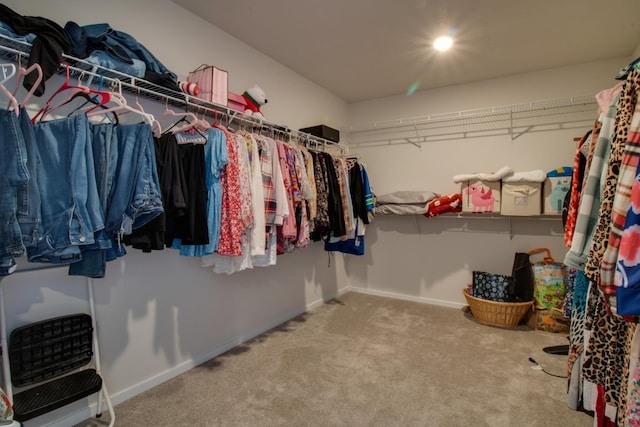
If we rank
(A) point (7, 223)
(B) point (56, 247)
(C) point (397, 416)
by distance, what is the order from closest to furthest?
(A) point (7, 223), (B) point (56, 247), (C) point (397, 416)

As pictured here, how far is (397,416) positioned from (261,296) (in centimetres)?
148

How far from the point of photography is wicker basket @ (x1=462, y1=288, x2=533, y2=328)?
2.95 m

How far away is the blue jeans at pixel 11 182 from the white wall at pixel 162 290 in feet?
1.77

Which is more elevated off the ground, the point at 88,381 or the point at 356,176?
the point at 356,176

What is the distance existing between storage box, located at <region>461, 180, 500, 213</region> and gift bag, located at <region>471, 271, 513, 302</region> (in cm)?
65

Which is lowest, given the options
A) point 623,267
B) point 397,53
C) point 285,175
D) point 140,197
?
point 623,267

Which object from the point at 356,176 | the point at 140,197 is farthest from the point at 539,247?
the point at 140,197

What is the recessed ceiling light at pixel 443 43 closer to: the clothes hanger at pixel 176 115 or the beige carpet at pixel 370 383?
the clothes hanger at pixel 176 115

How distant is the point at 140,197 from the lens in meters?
1.42

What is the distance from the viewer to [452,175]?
3.59 metres

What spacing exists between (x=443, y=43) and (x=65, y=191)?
8.98 ft

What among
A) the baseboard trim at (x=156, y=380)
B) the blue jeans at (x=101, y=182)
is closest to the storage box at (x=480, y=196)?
the baseboard trim at (x=156, y=380)

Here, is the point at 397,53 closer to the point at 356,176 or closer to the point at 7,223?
the point at 356,176

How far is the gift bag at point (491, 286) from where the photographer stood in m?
3.09
